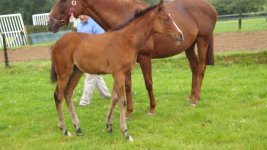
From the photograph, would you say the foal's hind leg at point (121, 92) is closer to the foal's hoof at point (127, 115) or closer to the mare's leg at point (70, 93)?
the mare's leg at point (70, 93)

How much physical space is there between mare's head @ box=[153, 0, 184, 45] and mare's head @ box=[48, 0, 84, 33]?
1.69 meters

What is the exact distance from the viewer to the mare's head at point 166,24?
5.75 meters

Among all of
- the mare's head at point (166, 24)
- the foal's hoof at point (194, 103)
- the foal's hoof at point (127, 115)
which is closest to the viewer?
the mare's head at point (166, 24)

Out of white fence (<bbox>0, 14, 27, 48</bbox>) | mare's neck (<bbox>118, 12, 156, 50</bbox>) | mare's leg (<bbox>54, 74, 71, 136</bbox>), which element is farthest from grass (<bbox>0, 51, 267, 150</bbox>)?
white fence (<bbox>0, 14, 27, 48</bbox>)

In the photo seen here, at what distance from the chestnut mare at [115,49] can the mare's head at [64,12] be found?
914 mm

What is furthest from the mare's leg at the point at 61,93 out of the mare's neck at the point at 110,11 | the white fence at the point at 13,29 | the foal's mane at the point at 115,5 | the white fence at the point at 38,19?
the white fence at the point at 38,19

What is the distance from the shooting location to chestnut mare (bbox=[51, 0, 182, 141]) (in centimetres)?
568

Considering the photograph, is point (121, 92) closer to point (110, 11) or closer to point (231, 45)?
point (110, 11)

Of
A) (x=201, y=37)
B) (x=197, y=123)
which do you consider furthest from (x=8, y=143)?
(x=201, y=37)

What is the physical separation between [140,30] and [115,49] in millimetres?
503

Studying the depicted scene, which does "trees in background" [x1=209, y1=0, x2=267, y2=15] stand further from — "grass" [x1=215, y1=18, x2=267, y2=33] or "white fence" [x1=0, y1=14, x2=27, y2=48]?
"white fence" [x1=0, y1=14, x2=27, y2=48]

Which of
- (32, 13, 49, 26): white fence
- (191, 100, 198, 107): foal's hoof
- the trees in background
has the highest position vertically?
(191, 100, 198, 107): foal's hoof

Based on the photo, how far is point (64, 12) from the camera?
6.81m

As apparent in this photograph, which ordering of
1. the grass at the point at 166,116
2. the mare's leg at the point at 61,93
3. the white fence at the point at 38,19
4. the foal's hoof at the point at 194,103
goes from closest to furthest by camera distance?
the grass at the point at 166,116, the mare's leg at the point at 61,93, the foal's hoof at the point at 194,103, the white fence at the point at 38,19
